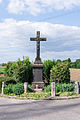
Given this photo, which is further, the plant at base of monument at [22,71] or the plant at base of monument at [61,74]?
the plant at base of monument at [22,71]

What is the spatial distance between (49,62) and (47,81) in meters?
2.50

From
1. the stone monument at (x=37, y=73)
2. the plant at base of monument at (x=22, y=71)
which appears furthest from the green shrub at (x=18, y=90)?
the plant at base of monument at (x=22, y=71)

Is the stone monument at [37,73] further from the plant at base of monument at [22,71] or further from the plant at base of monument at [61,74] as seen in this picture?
the plant at base of monument at [22,71]

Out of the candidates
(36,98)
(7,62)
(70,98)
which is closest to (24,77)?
(7,62)

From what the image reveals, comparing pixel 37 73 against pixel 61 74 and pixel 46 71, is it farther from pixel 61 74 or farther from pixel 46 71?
pixel 46 71

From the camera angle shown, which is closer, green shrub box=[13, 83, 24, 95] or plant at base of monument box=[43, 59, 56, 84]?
green shrub box=[13, 83, 24, 95]

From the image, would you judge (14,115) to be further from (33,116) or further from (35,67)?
(35,67)

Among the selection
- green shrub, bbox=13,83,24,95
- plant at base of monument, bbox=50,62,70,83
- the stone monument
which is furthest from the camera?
the stone monument

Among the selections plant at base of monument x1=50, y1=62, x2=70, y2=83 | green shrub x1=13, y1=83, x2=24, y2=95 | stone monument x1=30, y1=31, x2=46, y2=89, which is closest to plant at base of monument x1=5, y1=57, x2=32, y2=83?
stone monument x1=30, y1=31, x2=46, y2=89

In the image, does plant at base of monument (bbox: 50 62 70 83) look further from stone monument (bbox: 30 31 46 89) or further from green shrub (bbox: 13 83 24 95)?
green shrub (bbox: 13 83 24 95)

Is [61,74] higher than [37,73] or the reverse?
the reverse

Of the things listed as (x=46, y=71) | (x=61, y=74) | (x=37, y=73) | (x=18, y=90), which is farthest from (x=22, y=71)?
(x=61, y=74)

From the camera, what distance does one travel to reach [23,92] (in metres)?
13.3

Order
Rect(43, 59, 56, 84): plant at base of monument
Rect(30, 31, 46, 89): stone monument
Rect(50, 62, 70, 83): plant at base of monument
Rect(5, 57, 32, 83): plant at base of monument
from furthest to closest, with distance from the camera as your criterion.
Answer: Rect(43, 59, 56, 84): plant at base of monument, Rect(5, 57, 32, 83): plant at base of monument, Rect(30, 31, 46, 89): stone monument, Rect(50, 62, 70, 83): plant at base of monument
